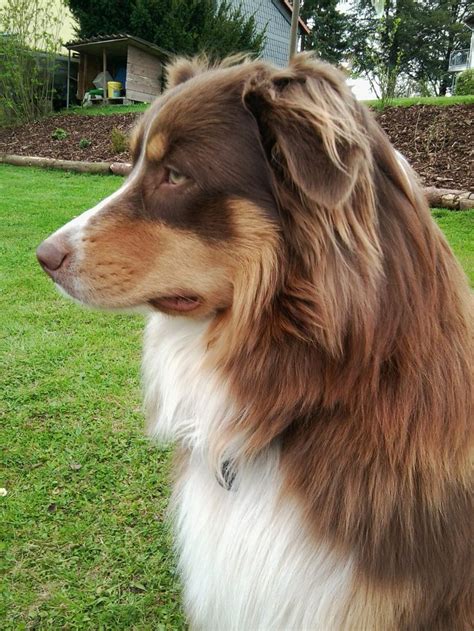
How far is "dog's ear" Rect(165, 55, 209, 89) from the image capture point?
2328 mm

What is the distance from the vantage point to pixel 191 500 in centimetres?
206

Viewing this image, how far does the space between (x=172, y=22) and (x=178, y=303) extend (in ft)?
70.8

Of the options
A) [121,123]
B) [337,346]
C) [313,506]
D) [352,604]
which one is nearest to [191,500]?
[313,506]

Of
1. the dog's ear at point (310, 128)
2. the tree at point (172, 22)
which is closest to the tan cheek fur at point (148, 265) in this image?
the dog's ear at point (310, 128)

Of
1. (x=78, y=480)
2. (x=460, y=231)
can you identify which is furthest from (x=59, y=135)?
(x=78, y=480)

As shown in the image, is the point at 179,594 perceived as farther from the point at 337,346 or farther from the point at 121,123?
the point at 121,123

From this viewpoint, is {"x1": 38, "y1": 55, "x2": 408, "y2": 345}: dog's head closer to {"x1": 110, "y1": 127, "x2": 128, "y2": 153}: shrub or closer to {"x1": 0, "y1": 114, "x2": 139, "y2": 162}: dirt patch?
{"x1": 0, "y1": 114, "x2": 139, "y2": 162}: dirt patch

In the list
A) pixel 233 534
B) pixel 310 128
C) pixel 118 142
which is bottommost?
pixel 233 534

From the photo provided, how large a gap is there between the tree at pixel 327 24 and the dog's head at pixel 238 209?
45.8 metres

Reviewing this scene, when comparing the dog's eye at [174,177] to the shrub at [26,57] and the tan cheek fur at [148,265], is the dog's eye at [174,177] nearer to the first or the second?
the tan cheek fur at [148,265]

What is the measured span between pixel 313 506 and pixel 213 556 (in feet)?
1.54

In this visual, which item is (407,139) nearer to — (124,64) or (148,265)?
(148,265)

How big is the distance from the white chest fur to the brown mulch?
8119 millimetres

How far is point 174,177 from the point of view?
184 cm
